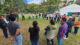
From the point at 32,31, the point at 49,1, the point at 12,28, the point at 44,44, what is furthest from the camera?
the point at 49,1

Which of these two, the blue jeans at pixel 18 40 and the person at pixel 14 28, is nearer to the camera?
the person at pixel 14 28

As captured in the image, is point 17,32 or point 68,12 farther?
point 68,12

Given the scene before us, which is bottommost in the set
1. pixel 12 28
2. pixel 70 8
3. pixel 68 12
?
pixel 68 12

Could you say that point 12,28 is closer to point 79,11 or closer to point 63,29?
point 63,29

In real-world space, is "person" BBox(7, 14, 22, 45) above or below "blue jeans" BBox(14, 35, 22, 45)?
above

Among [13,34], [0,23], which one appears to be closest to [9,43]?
[0,23]

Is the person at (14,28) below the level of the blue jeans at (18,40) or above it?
above

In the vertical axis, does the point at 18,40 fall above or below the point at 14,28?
below

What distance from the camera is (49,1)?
3022 centimetres

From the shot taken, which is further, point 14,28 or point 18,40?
point 18,40

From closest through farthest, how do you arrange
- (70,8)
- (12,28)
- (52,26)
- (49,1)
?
(12,28), (52,26), (70,8), (49,1)

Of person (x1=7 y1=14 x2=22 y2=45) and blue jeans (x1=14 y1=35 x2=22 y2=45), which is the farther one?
blue jeans (x1=14 y1=35 x2=22 y2=45)

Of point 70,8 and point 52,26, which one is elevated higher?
point 52,26

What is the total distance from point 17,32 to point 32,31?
1.67 ft
